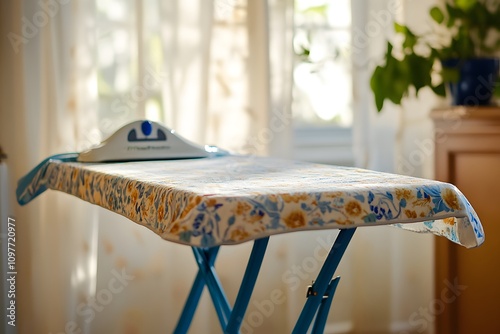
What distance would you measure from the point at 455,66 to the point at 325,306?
1330 mm

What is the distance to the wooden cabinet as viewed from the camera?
2328mm

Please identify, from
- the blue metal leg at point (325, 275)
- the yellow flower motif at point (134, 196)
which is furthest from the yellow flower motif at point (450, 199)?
the yellow flower motif at point (134, 196)

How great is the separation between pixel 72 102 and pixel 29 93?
0.13 metres

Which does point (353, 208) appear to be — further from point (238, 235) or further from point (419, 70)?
point (419, 70)

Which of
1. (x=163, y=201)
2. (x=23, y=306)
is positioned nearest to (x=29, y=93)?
(x=23, y=306)

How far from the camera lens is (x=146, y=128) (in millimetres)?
1975

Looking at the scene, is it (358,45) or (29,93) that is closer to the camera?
(29,93)

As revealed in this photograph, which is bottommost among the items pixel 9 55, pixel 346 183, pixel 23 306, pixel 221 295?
pixel 23 306

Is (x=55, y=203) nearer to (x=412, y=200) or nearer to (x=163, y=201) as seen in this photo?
(x=163, y=201)

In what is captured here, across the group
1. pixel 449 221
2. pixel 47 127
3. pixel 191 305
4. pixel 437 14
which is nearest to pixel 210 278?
pixel 191 305

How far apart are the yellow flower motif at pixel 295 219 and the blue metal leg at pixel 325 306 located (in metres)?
0.30

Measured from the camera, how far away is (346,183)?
4.18 feet

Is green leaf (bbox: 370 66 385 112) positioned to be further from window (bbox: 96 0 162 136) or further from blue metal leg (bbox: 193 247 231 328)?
blue metal leg (bbox: 193 247 231 328)

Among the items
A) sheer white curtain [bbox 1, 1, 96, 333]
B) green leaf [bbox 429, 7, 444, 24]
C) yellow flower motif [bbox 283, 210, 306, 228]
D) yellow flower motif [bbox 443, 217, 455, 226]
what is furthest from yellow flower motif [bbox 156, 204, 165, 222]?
green leaf [bbox 429, 7, 444, 24]
